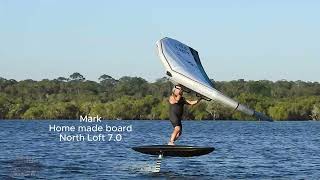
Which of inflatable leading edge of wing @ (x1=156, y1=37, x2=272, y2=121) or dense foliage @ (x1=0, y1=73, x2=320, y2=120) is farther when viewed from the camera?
dense foliage @ (x1=0, y1=73, x2=320, y2=120)

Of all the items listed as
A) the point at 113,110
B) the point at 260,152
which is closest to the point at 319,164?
the point at 260,152

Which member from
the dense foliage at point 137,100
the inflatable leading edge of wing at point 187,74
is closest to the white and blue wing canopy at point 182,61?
the inflatable leading edge of wing at point 187,74

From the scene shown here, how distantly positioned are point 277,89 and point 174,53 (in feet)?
476

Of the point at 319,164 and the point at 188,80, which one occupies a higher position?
the point at 188,80

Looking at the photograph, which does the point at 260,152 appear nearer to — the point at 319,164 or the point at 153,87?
the point at 319,164

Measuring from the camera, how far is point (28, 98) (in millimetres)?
167750

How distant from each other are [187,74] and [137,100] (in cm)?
11920

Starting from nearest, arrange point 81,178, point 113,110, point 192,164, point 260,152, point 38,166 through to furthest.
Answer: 1. point 81,178
2. point 38,166
3. point 192,164
4. point 260,152
5. point 113,110

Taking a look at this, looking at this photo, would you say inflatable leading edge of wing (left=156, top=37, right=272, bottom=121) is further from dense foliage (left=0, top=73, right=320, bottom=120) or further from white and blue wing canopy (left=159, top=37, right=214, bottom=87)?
dense foliage (left=0, top=73, right=320, bottom=120)

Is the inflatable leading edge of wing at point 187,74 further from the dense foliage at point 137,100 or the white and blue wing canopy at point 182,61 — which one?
the dense foliage at point 137,100

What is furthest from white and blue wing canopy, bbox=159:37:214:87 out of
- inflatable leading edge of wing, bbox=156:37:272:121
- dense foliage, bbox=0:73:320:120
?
dense foliage, bbox=0:73:320:120

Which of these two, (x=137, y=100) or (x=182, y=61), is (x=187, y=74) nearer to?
(x=182, y=61)

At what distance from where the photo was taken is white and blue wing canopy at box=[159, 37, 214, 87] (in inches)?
896

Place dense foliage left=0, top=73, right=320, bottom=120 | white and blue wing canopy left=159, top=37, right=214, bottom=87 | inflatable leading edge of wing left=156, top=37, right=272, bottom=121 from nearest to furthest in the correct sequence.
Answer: inflatable leading edge of wing left=156, top=37, right=272, bottom=121 < white and blue wing canopy left=159, top=37, right=214, bottom=87 < dense foliage left=0, top=73, right=320, bottom=120
